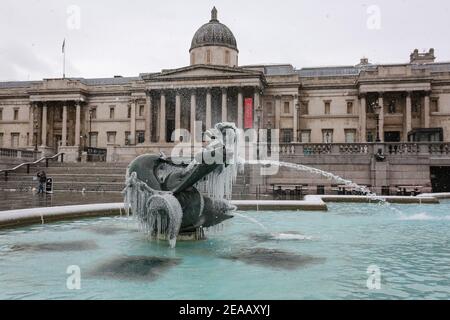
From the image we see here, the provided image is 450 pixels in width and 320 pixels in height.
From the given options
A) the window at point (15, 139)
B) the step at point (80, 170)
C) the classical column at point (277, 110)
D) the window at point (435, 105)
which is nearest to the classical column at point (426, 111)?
the window at point (435, 105)

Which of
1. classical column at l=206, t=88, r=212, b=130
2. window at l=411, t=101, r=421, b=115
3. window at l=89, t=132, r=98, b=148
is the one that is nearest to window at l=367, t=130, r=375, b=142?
window at l=411, t=101, r=421, b=115

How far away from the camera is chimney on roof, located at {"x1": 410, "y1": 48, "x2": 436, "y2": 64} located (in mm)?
67125

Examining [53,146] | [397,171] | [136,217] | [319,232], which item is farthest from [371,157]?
[53,146]

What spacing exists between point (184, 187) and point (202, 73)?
45.5 m

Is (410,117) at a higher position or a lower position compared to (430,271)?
higher

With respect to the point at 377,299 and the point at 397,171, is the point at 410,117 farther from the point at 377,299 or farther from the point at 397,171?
the point at 377,299

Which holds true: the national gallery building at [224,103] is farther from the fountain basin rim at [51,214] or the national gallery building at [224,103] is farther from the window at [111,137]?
the fountain basin rim at [51,214]

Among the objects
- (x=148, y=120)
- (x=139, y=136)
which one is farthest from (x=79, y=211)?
(x=139, y=136)

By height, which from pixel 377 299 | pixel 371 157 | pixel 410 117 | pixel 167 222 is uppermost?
pixel 410 117

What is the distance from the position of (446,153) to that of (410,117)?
26.1m

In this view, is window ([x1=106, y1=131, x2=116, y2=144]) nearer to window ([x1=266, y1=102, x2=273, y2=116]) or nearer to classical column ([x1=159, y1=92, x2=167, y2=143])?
classical column ([x1=159, y1=92, x2=167, y2=143])

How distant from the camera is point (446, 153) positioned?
29.4 m

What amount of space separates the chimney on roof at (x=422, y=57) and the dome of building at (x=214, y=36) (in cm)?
2956

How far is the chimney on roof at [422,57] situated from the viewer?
6712 cm
